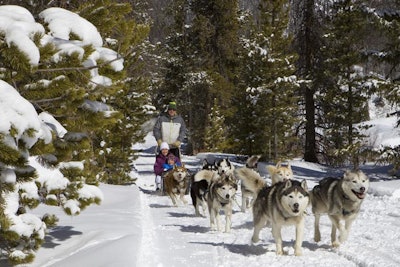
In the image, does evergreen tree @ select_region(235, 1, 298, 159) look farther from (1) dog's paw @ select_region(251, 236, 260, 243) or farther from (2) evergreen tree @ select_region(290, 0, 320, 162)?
(1) dog's paw @ select_region(251, 236, 260, 243)

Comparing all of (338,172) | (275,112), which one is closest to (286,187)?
(338,172)

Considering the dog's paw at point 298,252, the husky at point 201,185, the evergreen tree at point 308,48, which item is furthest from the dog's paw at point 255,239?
the evergreen tree at point 308,48

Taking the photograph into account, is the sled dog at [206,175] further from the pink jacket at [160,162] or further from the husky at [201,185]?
the pink jacket at [160,162]

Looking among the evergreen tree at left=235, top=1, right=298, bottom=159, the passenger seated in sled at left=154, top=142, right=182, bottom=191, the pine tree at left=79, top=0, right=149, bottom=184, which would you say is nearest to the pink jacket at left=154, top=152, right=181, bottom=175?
the passenger seated in sled at left=154, top=142, right=182, bottom=191

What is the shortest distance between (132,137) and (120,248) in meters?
12.6

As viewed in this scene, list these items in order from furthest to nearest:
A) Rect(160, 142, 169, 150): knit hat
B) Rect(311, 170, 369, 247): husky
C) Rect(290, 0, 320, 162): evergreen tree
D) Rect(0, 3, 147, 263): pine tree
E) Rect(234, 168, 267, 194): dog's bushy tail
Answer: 1. Rect(290, 0, 320, 162): evergreen tree
2. Rect(160, 142, 169, 150): knit hat
3. Rect(234, 168, 267, 194): dog's bushy tail
4. Rect(311, 170, 369, 247): husky
5. Rect(0, 3, 147, 263): pine tree

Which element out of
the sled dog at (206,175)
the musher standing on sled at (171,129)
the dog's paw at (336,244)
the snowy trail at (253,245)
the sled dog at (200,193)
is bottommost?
the snowy trail at (253,245)

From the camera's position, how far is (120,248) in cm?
Answer: 554

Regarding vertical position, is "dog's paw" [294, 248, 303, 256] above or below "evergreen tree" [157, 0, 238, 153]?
below

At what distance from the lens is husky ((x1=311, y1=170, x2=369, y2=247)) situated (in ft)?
21.6

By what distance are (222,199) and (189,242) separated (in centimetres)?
117

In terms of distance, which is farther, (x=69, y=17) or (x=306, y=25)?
(x=306, y=25)

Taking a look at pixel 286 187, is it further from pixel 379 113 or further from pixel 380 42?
pixel 379 113

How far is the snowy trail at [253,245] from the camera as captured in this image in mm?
5738
